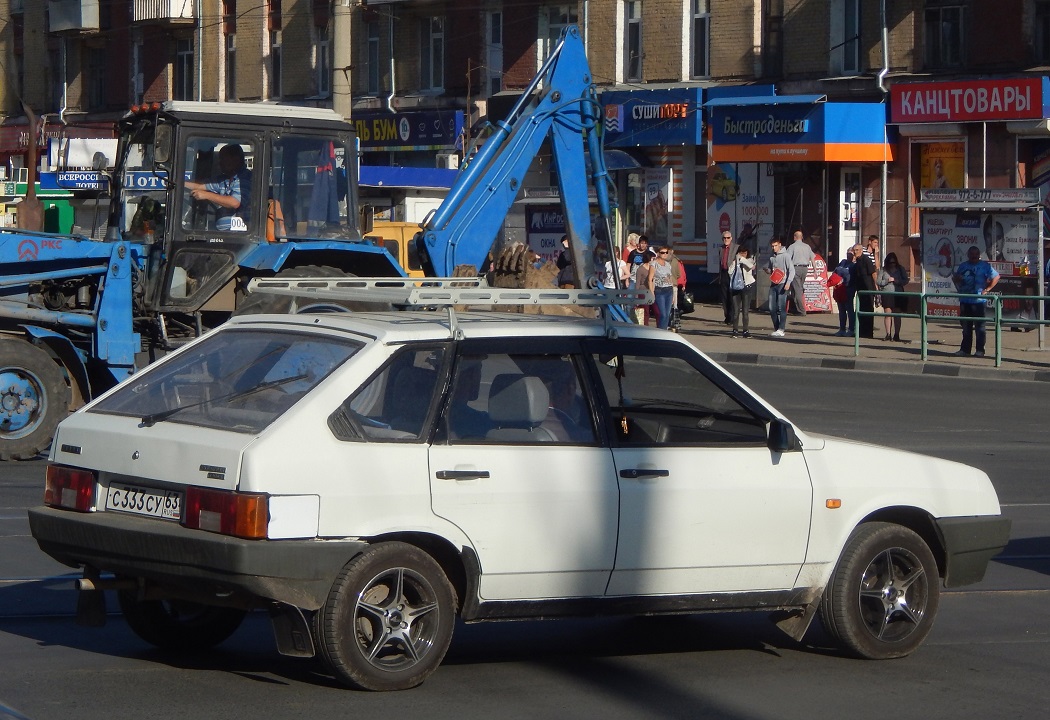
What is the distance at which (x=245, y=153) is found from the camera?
13820 mm

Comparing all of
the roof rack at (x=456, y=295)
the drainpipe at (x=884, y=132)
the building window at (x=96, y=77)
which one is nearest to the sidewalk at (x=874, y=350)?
the drainpipe at (x=884, y=132)

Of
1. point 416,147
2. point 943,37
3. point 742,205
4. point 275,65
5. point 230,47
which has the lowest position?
point 742,205

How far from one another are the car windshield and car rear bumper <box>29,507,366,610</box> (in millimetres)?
437

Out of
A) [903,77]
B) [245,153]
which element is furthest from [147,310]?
[903,77]

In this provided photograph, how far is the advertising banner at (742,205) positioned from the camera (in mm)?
32188

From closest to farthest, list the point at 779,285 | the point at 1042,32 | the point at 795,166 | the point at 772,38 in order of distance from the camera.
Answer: the point at 779,285, the point at 1042,32, the point at 795,166, the point at 772,38

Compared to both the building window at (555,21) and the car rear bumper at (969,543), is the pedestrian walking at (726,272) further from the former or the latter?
the car rear bumper at (969,543)

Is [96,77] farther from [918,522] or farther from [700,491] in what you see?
[700,491]

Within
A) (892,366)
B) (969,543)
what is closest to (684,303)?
(892,366)

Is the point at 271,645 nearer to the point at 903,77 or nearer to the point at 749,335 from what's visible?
the point at 749,335

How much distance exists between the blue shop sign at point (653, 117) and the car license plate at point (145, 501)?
27998 mm

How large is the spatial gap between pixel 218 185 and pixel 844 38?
2070 centimetres

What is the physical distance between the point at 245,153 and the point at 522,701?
8.88 meters

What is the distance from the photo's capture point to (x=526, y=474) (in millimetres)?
6020
